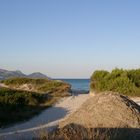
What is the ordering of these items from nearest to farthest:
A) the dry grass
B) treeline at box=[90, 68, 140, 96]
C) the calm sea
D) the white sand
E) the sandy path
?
the dry grass
the white sand
the sandy path
treeline at box=[90, 68, 140, 96]
the calm sea

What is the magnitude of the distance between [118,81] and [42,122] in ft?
50.5

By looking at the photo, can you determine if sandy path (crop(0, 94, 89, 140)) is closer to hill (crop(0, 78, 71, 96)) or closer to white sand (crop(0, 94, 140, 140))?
white sand (crop(0, 94, 140, 140))

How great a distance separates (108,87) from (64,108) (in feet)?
31.5

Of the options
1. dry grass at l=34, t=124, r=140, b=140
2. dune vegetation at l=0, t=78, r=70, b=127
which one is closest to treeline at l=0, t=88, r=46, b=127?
dune vegetation at l=0, t=78, r=70, b=127

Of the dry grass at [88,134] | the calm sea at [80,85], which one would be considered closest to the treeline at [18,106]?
the dry grass at [88,134]

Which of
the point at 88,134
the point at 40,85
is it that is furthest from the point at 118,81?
the point at 88,134

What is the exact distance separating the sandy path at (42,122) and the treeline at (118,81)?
5621mm

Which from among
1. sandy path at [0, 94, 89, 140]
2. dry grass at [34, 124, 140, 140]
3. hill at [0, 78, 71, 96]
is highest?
hill at [0, 78, 71, 96]

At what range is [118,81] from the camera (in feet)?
108

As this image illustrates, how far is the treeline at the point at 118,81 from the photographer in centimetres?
3206

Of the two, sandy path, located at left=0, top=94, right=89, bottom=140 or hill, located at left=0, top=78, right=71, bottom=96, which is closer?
sandy path, located at left=0, top=94, right=89, bottom=140

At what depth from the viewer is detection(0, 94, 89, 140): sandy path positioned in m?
14.1

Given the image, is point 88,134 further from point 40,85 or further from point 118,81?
point 40,85

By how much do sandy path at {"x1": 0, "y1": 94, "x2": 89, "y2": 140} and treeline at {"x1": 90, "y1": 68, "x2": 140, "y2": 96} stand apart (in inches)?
221
